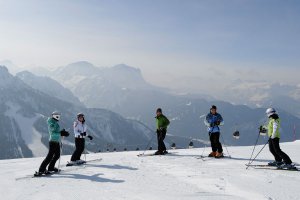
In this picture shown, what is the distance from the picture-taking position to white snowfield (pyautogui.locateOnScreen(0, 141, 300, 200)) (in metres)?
10.4

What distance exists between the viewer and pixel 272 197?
990 cm

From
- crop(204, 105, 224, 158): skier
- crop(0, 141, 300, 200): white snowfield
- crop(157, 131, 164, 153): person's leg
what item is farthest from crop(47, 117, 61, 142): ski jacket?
crop(204, 105, 224, 158): skier

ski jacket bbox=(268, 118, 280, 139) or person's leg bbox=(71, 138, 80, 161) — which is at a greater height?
ski jacket bbox=(268, 118, 280, 139)

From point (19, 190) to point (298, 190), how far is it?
8199 millimetres

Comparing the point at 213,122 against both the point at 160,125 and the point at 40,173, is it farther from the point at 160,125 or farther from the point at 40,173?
the point at 40,173

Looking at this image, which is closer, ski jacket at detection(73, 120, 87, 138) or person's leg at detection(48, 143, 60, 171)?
person's leg at detection(48, 143, 60, 171)

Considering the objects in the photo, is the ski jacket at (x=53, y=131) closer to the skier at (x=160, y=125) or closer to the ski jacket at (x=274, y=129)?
the skier at (x=160, y=125)

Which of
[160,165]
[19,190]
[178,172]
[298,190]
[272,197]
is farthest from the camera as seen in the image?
[160,165]

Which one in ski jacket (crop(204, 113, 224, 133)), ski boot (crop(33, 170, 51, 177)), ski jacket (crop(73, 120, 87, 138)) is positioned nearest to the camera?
ski boot (crop(33, 170, 51, 177))

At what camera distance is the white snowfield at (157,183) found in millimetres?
10352

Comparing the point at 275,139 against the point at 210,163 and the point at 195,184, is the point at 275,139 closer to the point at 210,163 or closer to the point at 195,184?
the point at 210,163

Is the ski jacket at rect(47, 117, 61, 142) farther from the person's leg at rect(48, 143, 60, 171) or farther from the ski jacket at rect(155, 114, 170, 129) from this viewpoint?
the ski jacket at rect(155, 114, 170, 129)

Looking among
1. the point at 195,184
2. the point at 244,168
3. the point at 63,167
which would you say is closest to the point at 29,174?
the point at 63,167

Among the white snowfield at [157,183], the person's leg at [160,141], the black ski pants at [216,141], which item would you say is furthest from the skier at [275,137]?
the person's leg at [160,141]
